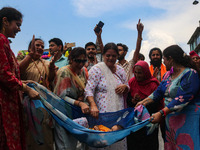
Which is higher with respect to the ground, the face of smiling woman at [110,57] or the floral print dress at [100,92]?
the face of smiling woman at [110,57]

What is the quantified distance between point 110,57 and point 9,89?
5.06 feet

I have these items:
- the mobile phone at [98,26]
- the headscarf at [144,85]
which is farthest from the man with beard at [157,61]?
the mobile phone at [98,26]

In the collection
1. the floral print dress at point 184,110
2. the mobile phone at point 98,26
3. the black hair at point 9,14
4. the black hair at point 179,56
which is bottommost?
the floral print dress at point 184,110

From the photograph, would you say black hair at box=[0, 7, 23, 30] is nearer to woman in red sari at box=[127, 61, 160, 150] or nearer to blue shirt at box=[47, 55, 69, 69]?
blue shirt at box=[47, 55, 69, 69]

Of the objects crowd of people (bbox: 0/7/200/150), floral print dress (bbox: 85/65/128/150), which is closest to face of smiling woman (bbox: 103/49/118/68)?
crowd of people (bbox: 0/7/200/150)

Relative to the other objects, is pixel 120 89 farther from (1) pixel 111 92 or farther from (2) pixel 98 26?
(2) pixel 98 26

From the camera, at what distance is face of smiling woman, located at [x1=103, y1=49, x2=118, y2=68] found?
127 inches

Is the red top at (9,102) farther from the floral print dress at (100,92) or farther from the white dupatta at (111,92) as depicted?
the white dupatta at (111,92)

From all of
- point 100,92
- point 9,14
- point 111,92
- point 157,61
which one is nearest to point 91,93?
point 100,92

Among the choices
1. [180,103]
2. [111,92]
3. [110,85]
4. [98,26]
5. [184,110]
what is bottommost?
[184,110]

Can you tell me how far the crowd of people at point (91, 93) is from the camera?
2.34 m

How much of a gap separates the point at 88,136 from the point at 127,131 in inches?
20.1

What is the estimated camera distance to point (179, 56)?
117 inches

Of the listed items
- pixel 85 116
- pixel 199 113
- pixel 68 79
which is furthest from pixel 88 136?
pixel 199 113
